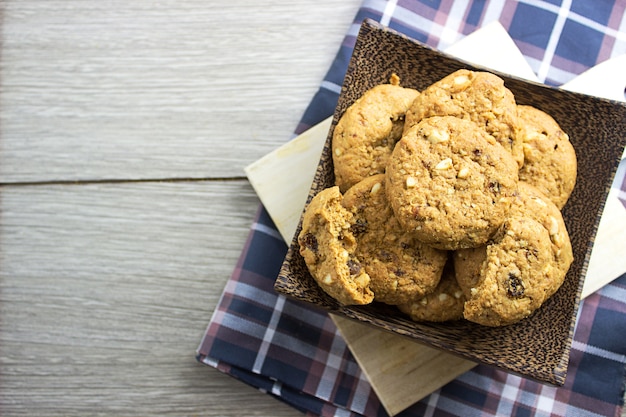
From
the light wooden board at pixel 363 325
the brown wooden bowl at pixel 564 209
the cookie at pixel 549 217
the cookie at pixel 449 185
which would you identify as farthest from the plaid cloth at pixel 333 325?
the cookie at pixel 449 185

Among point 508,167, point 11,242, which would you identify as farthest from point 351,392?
point 11,242

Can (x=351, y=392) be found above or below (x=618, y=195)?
below

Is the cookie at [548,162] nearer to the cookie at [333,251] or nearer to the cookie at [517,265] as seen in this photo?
the cookie at [517,265]

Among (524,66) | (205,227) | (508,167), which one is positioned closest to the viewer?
(508,167)

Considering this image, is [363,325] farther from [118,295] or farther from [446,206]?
[118,295]

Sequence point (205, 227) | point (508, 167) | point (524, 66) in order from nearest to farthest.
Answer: point (508, 167) < point (524, 66) < point (205, 227)

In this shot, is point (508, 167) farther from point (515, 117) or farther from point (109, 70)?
point (109, 70)
